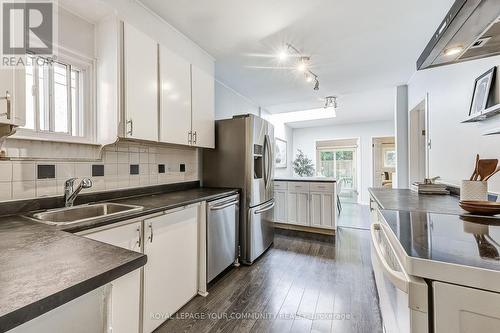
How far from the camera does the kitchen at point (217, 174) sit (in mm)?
627

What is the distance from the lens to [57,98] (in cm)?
155

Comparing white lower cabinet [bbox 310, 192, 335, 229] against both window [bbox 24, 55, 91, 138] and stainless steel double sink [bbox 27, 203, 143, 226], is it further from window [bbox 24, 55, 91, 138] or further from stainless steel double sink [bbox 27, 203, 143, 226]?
window [bbox 24, 55, 91, 138]

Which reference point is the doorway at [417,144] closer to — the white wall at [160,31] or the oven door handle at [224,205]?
the oven door handle at [224,205]

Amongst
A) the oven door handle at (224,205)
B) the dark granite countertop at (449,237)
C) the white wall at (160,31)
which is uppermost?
the white wall at (160,31)

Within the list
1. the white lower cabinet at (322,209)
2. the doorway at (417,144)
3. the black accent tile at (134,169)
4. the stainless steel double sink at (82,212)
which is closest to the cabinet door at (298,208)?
the white lower cabinet at (322,209)

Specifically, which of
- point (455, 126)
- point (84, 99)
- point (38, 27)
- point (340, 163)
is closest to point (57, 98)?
point (84, 99)

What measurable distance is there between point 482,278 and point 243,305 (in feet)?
5.34

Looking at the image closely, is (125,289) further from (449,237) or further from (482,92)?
(482,92)

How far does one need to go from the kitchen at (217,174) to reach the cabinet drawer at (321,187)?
2.52ft

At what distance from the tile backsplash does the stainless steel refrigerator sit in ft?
1.02

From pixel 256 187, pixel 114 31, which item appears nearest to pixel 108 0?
pixel 114 31

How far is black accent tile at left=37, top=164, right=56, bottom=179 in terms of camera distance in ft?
4.55

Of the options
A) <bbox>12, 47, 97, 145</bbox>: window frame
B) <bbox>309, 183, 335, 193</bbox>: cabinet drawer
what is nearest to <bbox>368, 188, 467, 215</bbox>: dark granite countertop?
<bbox>309, 183, 335, 193</bbox>: cabinet drawer

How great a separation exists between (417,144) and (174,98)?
137 inches
